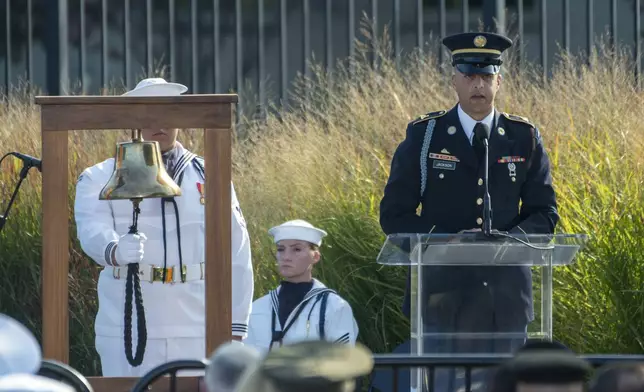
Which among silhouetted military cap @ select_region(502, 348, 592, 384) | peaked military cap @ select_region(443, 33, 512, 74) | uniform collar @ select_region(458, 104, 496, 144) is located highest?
peaked military cap @ select_region(443, 33, 512, 74)

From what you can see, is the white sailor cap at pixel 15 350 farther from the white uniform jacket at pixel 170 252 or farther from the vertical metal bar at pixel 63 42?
the vertical metal bar at pixel 63 42

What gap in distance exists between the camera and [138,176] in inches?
197

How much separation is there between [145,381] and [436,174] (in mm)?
2099

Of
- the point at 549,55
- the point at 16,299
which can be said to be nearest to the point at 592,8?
the point at 549,55

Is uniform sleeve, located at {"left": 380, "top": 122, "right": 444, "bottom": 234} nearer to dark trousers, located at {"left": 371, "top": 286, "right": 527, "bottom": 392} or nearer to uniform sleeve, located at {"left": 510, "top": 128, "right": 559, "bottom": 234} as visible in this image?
uniform sleeve, located at {"left": 510, "top": 128, "right": 559, "bottom": 234}

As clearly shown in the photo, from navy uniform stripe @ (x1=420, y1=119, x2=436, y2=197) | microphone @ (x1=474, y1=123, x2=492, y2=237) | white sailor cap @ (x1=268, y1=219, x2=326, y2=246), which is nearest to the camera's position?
microphone @ (x1=474, y1=123, x2=492, y2=237)

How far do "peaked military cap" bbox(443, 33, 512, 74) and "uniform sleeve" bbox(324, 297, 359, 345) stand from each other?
139 centimetres

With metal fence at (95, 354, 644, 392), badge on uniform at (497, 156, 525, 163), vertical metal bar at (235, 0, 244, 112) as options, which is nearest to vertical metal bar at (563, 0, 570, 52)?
vertical metal bar at (235, 0, 244, 112)

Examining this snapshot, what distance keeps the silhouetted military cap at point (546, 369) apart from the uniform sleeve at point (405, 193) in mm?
2723

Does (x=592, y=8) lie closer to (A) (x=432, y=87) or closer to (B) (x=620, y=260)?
(A) (x=432, y=87)

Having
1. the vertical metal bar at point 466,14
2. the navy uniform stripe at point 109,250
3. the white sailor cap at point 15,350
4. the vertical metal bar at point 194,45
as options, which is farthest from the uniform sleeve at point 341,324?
the vertical metal bar at point 194,45

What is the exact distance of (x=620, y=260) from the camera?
6.48 metres

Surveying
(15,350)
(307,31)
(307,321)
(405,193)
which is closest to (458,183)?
(405,193)

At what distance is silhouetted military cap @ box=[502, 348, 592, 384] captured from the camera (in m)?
2.61
